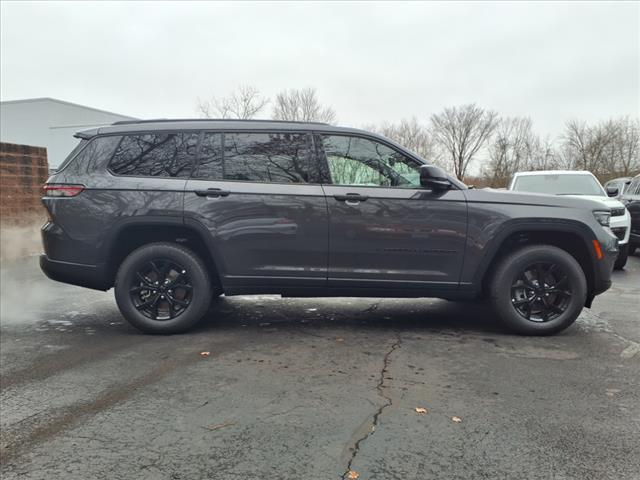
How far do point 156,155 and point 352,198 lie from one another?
6.27 ft

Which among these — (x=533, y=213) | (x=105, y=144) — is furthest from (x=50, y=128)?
(x=533, y=213)

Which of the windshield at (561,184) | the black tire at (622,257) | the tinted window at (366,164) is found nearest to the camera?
the tinted window at (366,164)

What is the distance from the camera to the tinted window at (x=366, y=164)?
4.45 meters

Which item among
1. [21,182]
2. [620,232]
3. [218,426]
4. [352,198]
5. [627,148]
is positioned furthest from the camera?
[627,148]

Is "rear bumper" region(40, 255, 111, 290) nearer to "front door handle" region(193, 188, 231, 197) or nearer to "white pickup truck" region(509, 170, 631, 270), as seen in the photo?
"front door handle" region(193, 188, 231, 197)

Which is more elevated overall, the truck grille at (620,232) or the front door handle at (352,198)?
the front door handle at (352,198)

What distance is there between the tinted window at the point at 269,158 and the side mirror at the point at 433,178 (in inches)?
39.0

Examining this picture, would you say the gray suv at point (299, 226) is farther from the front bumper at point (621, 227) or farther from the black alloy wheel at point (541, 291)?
the front bumper at point (621, 227)

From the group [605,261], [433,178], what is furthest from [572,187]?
[433,178]

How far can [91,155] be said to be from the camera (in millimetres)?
4523

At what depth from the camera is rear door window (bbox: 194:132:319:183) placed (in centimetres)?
447

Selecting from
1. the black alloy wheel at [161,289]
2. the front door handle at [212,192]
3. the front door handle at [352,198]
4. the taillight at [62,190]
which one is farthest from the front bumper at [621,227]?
the taillight at [62,190]

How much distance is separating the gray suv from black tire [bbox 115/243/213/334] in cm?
1

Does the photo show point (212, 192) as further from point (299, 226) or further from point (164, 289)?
point (164, 289)
